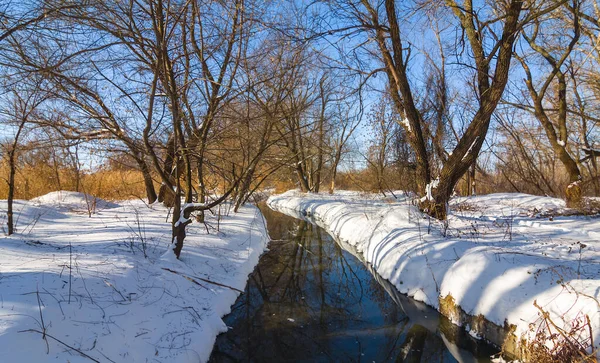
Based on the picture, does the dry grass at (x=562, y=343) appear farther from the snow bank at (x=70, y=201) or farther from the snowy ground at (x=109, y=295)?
the snow bank at (x=70, y=201)

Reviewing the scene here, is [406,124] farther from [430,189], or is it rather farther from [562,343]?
[562,343]

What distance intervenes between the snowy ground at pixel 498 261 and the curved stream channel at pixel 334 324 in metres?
0.37

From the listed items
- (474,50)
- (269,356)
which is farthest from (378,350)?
(474,50)

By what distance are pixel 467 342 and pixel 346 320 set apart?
1595 millimetres

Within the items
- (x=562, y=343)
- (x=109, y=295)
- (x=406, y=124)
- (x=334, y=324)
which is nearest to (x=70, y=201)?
(x=109, y=295)

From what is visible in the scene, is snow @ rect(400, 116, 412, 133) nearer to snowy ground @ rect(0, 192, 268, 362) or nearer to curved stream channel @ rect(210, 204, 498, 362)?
curved stream channel @ rect(210, 204, 498, 362)

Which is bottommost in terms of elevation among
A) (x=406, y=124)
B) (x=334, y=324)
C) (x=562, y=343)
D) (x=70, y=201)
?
(x=334, y=324)

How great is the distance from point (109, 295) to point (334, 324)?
9.55 feet

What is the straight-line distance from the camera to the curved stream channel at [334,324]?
430 cm

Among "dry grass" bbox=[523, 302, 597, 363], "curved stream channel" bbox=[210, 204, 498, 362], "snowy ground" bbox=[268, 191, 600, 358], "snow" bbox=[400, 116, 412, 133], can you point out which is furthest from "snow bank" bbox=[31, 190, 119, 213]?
"dry grass" bbox=[523, 302, 597, 363]

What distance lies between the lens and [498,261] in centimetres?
477

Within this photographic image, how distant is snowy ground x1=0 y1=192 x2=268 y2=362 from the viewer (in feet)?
9.81

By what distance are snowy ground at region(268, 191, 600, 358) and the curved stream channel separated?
369 millimetres

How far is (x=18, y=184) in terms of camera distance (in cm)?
1373
